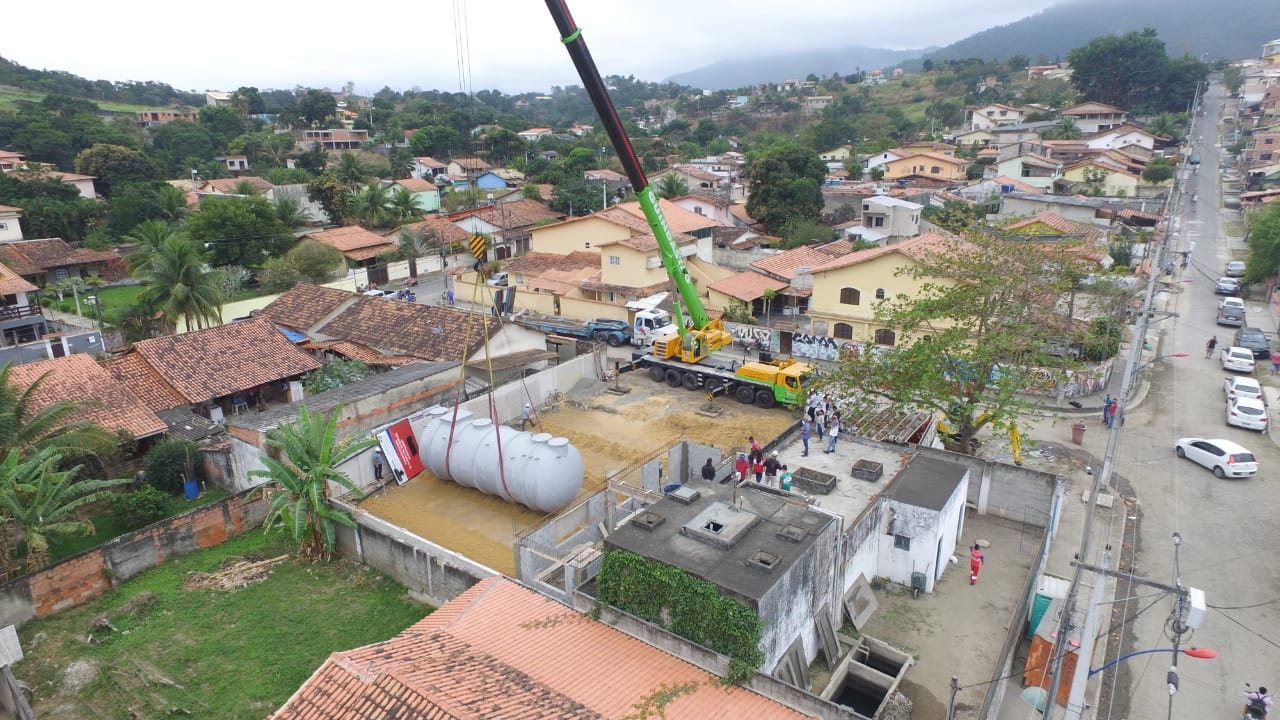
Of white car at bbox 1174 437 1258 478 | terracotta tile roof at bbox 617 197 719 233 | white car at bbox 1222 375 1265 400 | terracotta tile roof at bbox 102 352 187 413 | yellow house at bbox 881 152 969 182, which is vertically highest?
yellow house at bbox 881 152 969 182

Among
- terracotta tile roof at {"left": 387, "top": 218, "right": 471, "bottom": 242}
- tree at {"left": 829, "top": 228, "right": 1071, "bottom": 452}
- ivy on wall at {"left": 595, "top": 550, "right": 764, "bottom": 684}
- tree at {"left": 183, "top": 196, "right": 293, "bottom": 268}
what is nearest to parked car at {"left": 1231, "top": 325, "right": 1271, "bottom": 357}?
tree at {"left": 829, "top": 228, "right": 1071, "bottom": 452}

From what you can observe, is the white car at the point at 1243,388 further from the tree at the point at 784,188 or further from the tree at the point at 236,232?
→ the tree at the point at 236,232

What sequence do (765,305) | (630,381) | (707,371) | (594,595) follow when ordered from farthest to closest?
(765,305)
(630,381)
(707,371)
(594,595)

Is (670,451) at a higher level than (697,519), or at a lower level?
lower

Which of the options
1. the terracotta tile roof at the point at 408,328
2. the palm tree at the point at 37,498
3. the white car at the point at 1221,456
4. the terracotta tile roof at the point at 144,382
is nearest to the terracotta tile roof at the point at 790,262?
the terracotta tile roof at the point at 408,328

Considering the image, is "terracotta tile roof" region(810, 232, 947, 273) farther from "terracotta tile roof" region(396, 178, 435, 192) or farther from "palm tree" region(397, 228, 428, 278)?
"terracotta tile roof" region(396, 178, 435, 192)

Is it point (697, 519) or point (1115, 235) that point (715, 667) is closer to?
point (697, 519)

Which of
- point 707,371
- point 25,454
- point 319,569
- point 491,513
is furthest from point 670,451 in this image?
point 25,454
